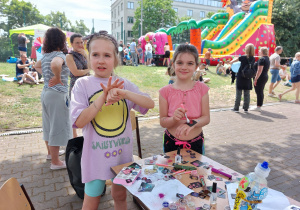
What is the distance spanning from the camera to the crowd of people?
162 centimetres

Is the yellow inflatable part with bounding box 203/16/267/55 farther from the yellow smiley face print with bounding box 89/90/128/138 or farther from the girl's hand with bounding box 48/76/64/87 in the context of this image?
the yellow smiley face print with bounding box 89/90/128/138

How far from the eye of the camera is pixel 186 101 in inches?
85.0

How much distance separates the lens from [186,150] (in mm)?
2008

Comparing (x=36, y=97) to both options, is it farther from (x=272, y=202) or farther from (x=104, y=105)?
(x=272, y=202)

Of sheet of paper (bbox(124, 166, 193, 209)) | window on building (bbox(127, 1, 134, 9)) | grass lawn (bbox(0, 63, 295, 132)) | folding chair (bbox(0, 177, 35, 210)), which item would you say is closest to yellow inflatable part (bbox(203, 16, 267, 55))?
grass lawn (bbox(0, 63, 295, 132))

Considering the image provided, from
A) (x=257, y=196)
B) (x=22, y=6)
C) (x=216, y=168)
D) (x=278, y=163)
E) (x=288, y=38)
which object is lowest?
(x=278, y=163)

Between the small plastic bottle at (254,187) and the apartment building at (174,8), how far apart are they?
49717 millimetres

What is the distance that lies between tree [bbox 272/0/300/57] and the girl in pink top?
101ft

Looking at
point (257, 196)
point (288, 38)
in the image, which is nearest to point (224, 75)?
point (257, 196)

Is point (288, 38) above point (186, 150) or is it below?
above

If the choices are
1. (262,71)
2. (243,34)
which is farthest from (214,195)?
(243,34)

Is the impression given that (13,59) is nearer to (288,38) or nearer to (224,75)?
(224,75)

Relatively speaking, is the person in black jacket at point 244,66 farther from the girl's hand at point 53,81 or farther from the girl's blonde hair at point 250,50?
the girl's hand at point 53,81

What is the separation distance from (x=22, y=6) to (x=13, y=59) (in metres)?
24.9
